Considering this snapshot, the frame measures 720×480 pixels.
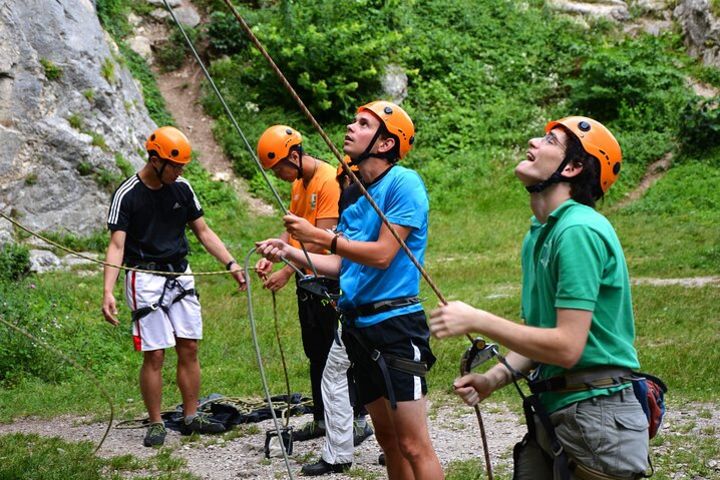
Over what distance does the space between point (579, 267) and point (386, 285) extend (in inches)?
61.3

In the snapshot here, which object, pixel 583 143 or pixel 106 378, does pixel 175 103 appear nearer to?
pixel 106 378

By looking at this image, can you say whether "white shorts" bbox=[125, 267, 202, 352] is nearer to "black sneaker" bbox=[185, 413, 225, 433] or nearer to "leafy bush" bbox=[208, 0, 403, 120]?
"black sneaker" bbox=[185, 413, 225, 433]

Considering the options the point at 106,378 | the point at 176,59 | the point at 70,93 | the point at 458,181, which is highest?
the point at 176,59

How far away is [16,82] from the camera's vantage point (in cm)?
1384

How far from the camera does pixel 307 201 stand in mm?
6340

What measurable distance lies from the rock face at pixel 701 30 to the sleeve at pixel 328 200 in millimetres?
19793

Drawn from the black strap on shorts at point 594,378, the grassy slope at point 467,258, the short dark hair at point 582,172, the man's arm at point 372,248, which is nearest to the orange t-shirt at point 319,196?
the man's arm at point 372,248

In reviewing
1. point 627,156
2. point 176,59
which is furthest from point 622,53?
point 176,59

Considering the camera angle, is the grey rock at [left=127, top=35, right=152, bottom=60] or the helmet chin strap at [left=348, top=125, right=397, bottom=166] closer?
the helmet chin strap at [left=348, top=125, right=397, bottom=166]

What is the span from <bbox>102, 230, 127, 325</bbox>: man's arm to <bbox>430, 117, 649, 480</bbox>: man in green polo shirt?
3995 mm

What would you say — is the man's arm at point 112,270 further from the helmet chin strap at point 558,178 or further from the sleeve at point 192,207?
the helmet chin strap at point 558,178

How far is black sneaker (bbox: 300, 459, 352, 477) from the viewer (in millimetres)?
5973

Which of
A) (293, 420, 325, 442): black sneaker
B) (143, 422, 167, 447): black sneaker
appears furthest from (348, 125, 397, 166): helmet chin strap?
(143, 422, 167, 447): black sneaker

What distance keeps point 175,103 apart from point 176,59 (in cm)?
157
